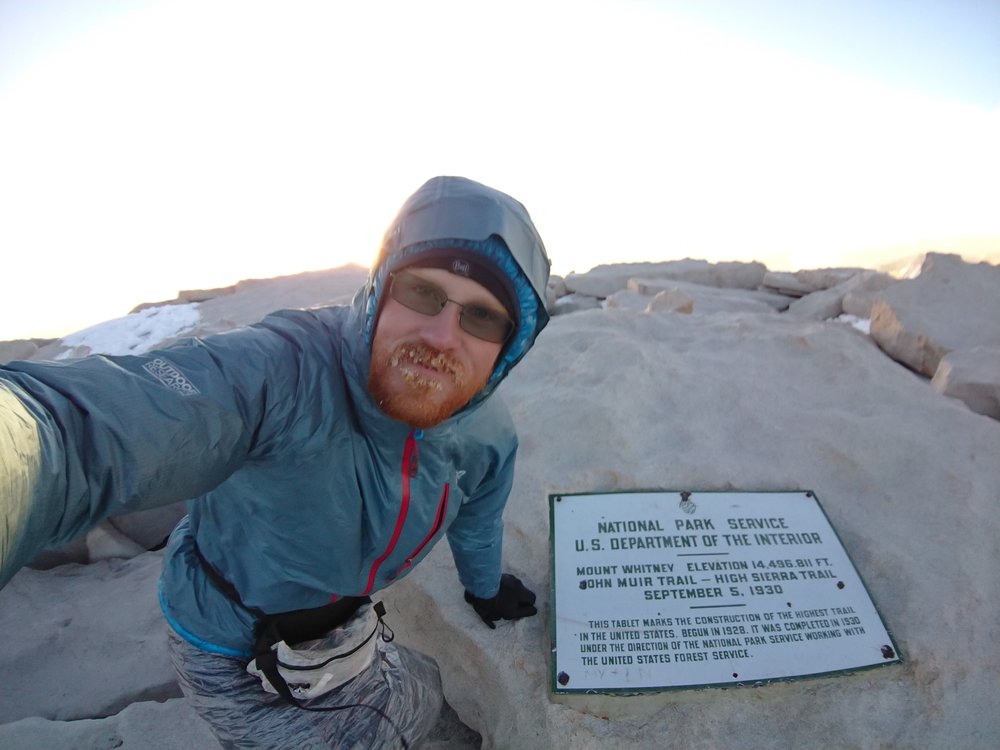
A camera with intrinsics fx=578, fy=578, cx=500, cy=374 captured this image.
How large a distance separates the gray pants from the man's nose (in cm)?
126

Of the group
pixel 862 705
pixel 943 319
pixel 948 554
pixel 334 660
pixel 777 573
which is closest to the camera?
pixel 334 660

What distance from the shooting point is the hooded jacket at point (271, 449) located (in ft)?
3.51

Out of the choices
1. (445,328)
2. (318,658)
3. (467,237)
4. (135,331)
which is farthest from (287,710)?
(135,331)

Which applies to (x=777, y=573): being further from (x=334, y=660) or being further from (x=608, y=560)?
(x=334, y=660)

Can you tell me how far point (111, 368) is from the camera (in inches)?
46.6

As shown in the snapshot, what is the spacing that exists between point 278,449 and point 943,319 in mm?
5677

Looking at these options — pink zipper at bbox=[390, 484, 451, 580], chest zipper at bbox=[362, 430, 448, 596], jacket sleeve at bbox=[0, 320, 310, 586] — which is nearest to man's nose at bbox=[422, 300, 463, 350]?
chest zipper at bbox=[362, 430, 448, 596]

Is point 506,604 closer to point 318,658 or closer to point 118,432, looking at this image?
point 318,658

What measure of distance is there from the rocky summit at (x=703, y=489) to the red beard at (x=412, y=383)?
48.5 inches

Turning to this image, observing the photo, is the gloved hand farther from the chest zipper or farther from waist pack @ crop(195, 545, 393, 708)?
the chest zipper

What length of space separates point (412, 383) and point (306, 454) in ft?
1.11

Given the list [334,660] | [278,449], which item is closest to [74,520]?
[278,449]

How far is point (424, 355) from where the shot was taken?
1587 mm

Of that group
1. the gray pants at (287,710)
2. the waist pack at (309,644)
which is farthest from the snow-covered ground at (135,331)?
the waist pack at (309,644)
